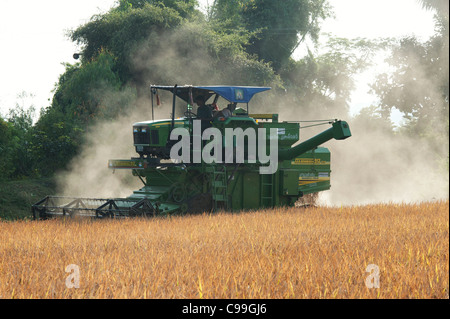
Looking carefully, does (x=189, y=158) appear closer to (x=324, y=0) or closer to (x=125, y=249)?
(x=125, y=249)

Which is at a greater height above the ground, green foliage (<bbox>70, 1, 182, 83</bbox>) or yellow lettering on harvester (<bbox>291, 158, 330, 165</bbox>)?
green foliage (<bbox>70, 1, 182, 83</bbox>)

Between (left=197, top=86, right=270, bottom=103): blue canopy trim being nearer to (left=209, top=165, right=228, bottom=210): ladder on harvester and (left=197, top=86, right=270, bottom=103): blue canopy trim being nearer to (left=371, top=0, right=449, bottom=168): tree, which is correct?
(left=209, top=165, right=228, bottom=210): ladder on harvester

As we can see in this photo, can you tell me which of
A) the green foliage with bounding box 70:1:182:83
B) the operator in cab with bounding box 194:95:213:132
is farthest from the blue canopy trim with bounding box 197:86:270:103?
the green foliage with bounding box 70:1:182:83

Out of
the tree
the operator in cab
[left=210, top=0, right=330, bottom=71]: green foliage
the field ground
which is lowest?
the field ground

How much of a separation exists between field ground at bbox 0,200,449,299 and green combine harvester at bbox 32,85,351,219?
70.6 inches

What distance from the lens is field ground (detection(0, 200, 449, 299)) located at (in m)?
4.98

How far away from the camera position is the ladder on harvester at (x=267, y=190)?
13359 millimetres

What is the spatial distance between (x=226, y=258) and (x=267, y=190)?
7.14 metres

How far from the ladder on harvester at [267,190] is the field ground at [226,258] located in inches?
110

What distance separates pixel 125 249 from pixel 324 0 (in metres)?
36.3

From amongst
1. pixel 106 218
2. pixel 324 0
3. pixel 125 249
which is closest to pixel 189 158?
pixel 106 218

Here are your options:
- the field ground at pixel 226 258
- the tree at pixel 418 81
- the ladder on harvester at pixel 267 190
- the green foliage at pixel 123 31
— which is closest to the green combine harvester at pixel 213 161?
the ladder on harvester at pixel 267 190

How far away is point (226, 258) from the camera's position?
21.1 feet

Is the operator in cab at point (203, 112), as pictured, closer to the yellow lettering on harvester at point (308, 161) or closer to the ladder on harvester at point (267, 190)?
the ladder on harvester at point (267, 190)
